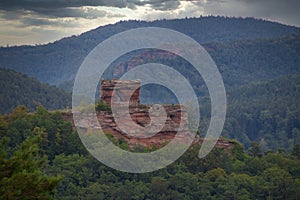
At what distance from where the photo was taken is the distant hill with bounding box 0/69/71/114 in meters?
103

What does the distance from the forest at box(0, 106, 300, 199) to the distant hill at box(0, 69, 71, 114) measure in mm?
59831

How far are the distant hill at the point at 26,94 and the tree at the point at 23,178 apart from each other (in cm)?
8109

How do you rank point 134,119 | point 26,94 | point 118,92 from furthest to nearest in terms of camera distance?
point 26,94, point 118,92, point 134,119

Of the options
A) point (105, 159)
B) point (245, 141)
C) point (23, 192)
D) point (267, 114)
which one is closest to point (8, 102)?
point (245, 141)

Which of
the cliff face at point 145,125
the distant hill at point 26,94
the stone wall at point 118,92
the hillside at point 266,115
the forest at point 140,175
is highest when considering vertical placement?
the stone wall at point 118,92

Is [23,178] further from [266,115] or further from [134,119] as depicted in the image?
[266,115]

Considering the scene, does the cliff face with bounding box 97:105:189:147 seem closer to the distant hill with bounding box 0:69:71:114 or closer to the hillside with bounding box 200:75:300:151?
the distant hill with bounding box 0:69:71:114

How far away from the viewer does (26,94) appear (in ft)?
355

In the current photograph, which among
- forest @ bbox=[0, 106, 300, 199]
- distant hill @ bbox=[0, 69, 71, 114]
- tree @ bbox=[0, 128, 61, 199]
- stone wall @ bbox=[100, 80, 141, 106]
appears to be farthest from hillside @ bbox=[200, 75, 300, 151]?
tree @ bbox=[0, 128, 61, 199]

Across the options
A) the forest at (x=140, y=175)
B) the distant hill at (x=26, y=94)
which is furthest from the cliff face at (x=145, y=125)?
the distant hill at (x=26, y=94)

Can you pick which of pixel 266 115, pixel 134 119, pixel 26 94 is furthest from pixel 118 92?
pixel 266 115

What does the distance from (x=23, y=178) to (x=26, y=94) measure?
301 feet

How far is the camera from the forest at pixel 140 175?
3778 cm

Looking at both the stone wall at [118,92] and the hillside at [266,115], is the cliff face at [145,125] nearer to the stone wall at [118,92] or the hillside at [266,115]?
the stone wall at [118,92]
